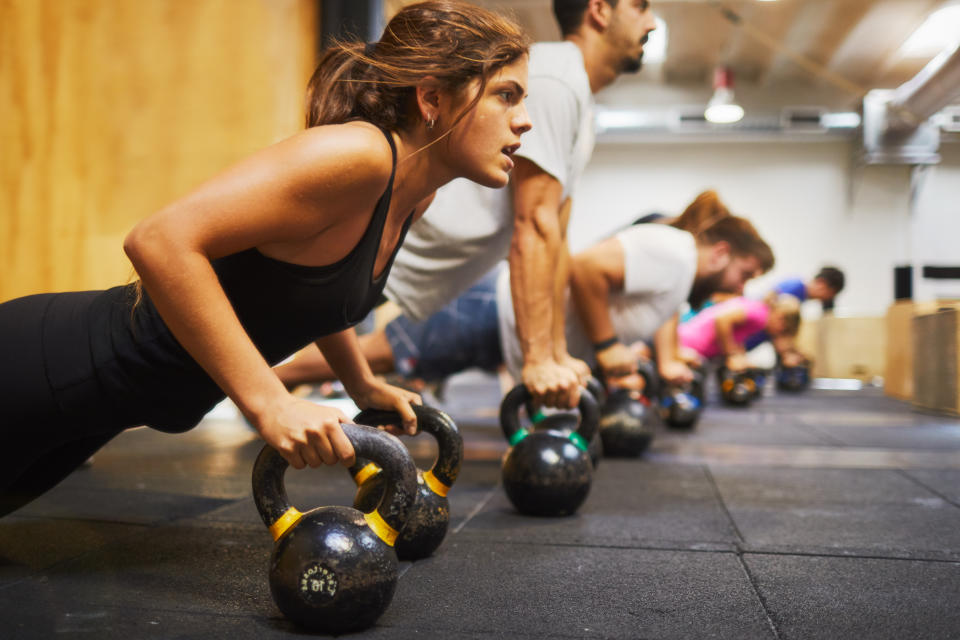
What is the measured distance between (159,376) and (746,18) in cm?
683

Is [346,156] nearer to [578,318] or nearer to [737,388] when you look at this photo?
[578,318]

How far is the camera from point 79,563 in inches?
50.9

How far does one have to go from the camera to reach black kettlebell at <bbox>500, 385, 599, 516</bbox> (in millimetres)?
1637

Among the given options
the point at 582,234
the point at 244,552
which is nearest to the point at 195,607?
the point at 244,552

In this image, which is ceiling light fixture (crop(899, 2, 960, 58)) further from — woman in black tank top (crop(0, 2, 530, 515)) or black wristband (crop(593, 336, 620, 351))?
woman in black tank top (crop(0, 2, 530, 515))

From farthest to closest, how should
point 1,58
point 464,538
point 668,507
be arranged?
point 1,58 < point 668,507 < point 464,538

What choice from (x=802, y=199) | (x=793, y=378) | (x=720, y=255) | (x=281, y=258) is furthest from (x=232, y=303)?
(x=802, y=199)

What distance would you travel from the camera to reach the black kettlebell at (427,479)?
4.28 feet

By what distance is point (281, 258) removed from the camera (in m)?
1.08

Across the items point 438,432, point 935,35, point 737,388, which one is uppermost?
point 935,35

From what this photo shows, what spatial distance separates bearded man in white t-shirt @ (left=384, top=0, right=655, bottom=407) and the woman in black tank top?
0.68 metres

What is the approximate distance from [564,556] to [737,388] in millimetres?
3737

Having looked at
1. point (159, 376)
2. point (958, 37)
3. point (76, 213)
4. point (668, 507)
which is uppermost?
point (958, 37)

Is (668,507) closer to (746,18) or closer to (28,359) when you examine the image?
(28,359)
